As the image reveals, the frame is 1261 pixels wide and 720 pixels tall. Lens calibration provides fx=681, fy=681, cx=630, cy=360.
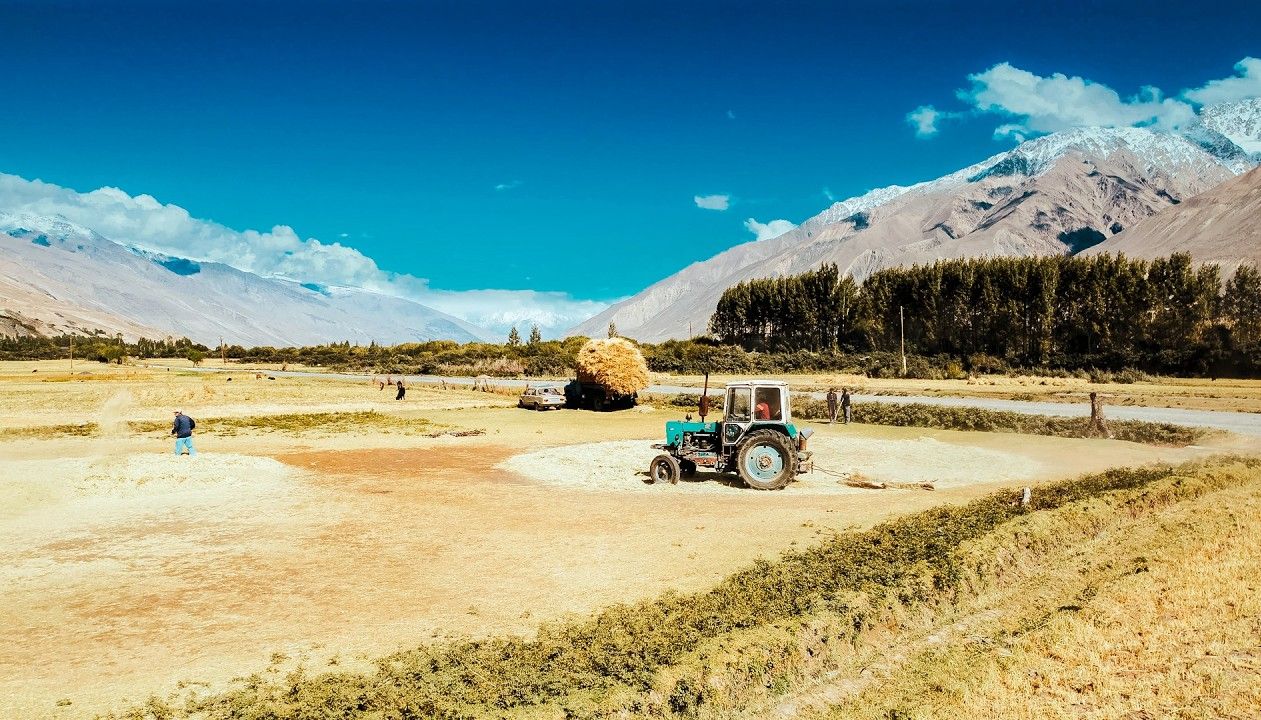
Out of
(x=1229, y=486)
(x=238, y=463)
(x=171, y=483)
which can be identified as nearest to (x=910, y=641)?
(x=1229, y=486)

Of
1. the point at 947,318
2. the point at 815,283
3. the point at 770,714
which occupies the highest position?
the point at 815,283

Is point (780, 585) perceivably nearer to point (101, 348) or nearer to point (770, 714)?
point (770, 714)

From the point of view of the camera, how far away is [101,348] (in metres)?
121

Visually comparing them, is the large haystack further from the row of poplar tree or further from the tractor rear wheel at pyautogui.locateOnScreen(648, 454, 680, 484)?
the row of poplar tree

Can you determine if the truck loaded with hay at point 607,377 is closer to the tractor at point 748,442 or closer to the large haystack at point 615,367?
the large haystack at point 615,367

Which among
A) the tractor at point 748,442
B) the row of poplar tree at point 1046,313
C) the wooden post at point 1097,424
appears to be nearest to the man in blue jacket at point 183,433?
the tractor at point 748,442

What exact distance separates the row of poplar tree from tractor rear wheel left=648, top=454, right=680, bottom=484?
59.8 m

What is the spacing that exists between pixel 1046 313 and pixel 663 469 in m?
69.5

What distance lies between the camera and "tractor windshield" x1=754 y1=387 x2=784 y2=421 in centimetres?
1708

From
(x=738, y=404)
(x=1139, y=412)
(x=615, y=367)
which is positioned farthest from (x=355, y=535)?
(x=1139, y=412)

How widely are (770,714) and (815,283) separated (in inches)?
3733

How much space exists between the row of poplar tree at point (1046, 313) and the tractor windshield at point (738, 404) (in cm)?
5865

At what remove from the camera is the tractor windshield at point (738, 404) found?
17.3 m

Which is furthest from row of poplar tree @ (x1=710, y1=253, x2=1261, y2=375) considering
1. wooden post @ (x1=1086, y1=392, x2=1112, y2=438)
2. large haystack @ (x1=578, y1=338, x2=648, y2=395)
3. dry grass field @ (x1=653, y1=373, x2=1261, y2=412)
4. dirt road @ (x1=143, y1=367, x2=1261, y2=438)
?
large haystack @ (x1=578, y1=338, x2=648, y2=395)
